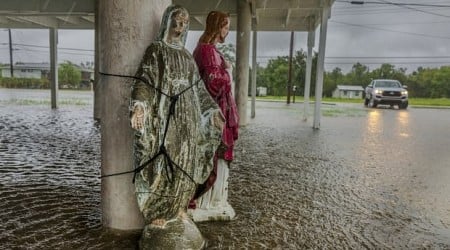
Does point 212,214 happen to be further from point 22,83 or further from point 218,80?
point 22,83

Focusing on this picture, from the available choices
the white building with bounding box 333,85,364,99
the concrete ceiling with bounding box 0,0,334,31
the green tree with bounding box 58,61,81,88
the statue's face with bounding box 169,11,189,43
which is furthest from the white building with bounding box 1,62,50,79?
the statue's face with bounding box 169,11,189,43

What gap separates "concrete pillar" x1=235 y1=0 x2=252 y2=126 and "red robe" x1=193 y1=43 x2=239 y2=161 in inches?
314

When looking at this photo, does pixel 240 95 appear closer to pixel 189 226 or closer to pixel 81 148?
pixel 81 148

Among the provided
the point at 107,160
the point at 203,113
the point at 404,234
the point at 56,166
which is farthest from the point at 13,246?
the point at 404,234

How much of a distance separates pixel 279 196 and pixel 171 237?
201 cm

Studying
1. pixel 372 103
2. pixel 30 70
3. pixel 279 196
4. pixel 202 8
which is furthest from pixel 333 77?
pixel 279 196

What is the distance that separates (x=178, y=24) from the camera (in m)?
2.80

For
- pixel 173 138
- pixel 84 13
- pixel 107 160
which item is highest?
pixel 84 13

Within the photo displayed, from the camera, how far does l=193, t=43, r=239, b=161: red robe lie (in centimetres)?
327

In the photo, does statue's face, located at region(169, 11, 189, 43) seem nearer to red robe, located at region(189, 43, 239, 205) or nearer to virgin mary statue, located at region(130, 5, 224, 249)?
virgin mary statue, located at region(130, 5, 224, 249)

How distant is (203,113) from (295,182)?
8.94ft

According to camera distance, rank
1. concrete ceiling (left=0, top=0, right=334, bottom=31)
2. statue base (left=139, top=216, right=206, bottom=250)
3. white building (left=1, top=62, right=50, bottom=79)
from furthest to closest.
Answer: white building (left=1, top=62, right=50, bottom=79) < concrete ceiling (left=0, top=0, right=334, bottom=31) < statue base (left=139, top=216, right=206, bottom=250)

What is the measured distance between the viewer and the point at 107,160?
3.25 meters

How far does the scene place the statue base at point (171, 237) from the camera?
113 inches
